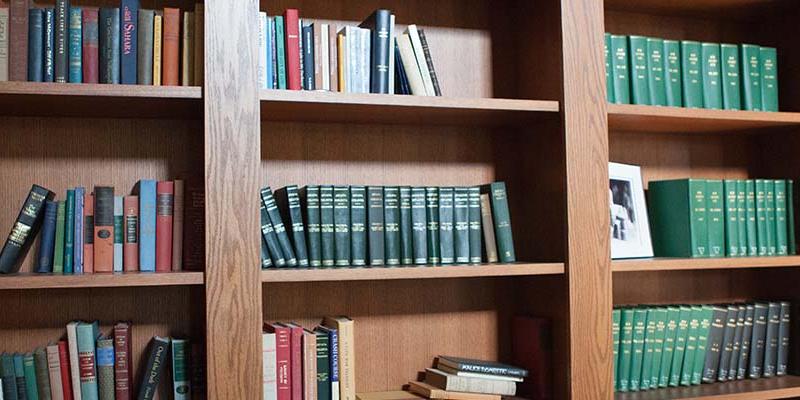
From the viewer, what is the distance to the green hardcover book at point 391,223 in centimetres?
224

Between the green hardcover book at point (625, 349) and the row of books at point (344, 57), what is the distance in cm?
83

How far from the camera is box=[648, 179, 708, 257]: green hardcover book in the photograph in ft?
8.30

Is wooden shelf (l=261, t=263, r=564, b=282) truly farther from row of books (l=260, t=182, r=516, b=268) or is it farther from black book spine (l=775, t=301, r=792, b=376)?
black book spine (l=775, t=301, r=792, b=376)

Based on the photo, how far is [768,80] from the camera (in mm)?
2654

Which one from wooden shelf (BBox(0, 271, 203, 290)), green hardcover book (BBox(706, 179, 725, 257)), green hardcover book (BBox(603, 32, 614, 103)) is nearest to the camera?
wooden shelf (BBox(0, 271, 203, 290))

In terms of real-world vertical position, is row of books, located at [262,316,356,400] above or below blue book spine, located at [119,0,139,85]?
below

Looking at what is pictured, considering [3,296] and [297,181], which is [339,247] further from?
[3,296]

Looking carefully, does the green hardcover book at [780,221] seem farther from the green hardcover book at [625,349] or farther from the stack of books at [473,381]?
the stack of books at [473,381]

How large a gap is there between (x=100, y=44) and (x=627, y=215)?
4.95 feet

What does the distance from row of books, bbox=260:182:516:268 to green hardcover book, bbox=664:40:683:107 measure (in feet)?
1.97

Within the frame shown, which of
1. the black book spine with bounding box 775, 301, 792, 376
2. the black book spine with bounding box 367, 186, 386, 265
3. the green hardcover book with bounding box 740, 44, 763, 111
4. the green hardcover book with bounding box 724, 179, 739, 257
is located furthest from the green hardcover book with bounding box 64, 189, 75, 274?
the black book spine with bounding box 775, 301, 792, 376

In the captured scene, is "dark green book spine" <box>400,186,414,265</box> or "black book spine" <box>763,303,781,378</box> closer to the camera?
"dark green book spine" <box>400,186,414,265</box>

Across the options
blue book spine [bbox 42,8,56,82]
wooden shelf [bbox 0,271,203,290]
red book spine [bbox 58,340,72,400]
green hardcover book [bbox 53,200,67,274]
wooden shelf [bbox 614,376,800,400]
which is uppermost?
blue book spine [bbox 42,8,56,82]

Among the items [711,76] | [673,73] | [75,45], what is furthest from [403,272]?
[711,76]
